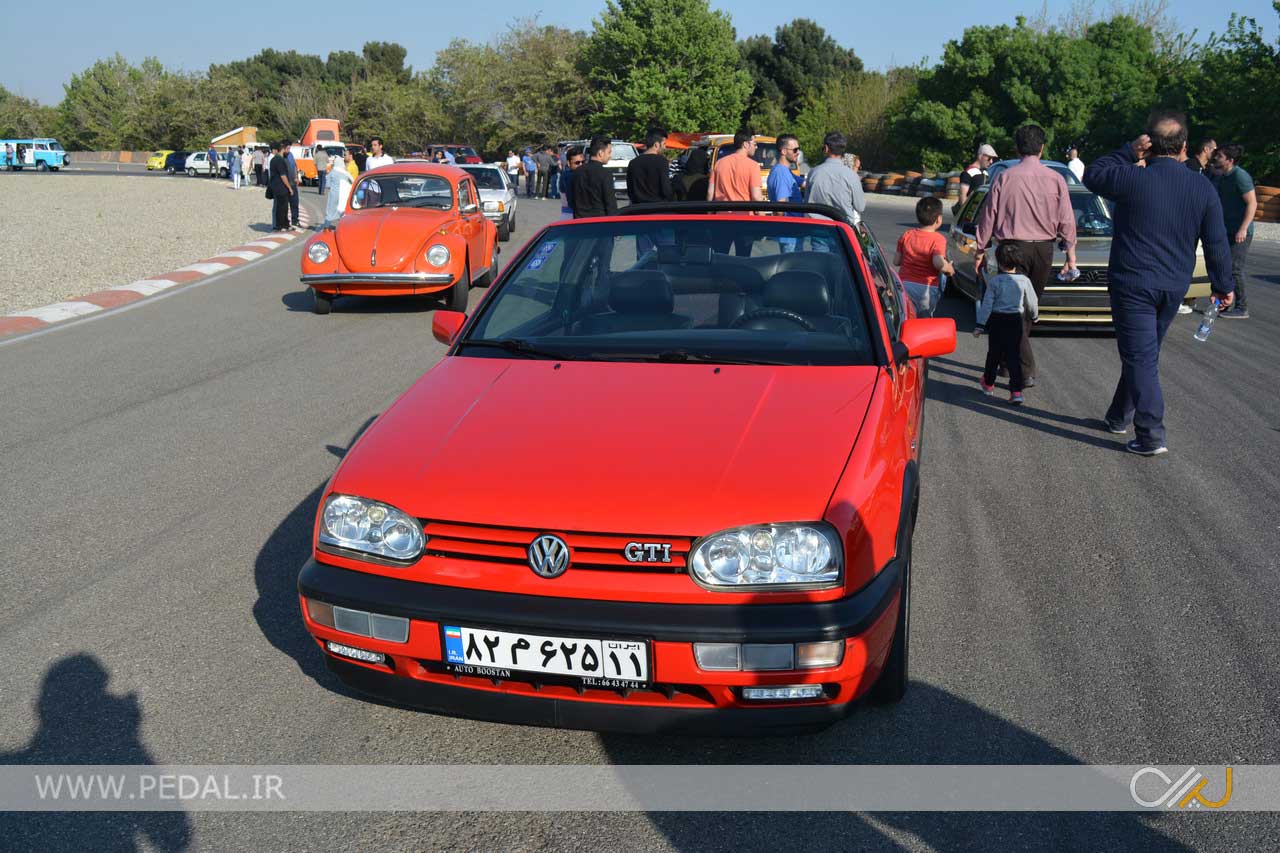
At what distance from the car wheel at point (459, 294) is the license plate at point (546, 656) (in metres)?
9.24

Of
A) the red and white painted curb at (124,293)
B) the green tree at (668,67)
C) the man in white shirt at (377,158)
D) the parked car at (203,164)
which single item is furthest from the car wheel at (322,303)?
the parked car at (203,164)

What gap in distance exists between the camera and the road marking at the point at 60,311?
457 inches

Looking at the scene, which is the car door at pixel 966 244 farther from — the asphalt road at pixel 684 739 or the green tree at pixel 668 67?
the green tree at pixel 668 67

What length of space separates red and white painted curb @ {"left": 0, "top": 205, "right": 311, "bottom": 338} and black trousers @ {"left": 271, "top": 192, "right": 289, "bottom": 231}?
2.60 meters

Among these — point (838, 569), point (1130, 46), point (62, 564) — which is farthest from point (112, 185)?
point (838, 569)

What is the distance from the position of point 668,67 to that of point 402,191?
54.1 m

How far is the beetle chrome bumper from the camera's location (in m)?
11.4

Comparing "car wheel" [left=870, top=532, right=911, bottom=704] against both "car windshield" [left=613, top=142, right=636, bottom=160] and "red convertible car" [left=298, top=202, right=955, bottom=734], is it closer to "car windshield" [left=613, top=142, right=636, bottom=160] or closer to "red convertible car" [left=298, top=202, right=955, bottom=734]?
"red convertible car" [left=298, top=202, right=955, bottom=734]

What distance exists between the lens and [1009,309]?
23.9ft

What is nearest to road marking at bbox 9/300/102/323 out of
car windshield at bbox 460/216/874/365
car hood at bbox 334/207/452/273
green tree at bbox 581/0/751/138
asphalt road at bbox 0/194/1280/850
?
car hood at bbox 334/207/452/273

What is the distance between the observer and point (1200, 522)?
201 inches

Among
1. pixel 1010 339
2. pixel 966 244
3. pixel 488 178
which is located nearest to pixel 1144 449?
pixel 1010 339

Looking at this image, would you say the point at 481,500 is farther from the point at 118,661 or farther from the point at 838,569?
the point at 118,661

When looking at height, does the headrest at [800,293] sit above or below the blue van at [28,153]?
below
